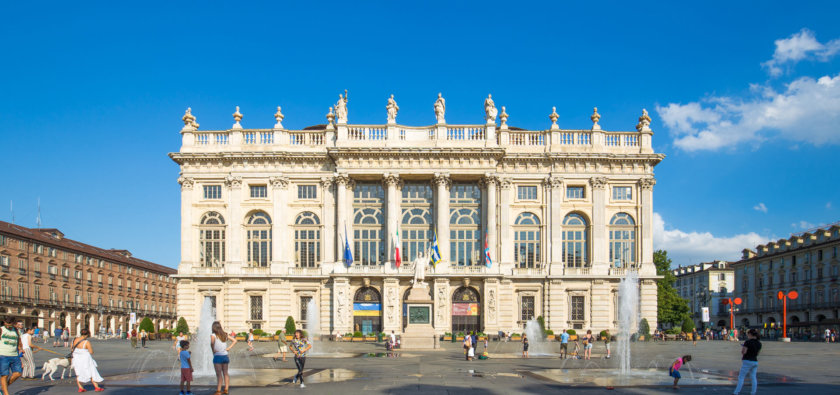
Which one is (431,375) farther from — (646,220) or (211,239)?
(211,239)

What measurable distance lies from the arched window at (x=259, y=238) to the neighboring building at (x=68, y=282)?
3404 cm

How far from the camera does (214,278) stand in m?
56.3

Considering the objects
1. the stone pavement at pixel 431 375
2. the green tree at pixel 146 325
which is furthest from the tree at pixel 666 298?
the green tree at pixel 146 325

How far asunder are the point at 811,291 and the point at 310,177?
66.8 meters

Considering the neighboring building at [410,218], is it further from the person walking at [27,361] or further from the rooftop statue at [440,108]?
the person walking at [27,361]

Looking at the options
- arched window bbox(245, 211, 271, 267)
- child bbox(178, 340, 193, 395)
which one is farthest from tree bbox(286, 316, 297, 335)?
child bbox(178, 340, 193, 395)

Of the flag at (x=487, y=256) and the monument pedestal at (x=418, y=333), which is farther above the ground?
the flag at (x=487, y=256)

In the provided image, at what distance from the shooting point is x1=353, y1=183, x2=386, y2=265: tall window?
5666cm

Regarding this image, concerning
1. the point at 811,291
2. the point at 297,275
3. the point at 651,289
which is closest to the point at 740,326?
the point at 811,291

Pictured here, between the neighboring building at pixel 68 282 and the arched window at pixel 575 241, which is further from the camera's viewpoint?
the neighboring building at pixel 68 282

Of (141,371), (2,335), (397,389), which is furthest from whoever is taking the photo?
(141,371)

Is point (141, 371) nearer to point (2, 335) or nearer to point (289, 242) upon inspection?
point (2, 335)

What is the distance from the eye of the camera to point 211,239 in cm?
5744

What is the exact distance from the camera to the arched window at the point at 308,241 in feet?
187
